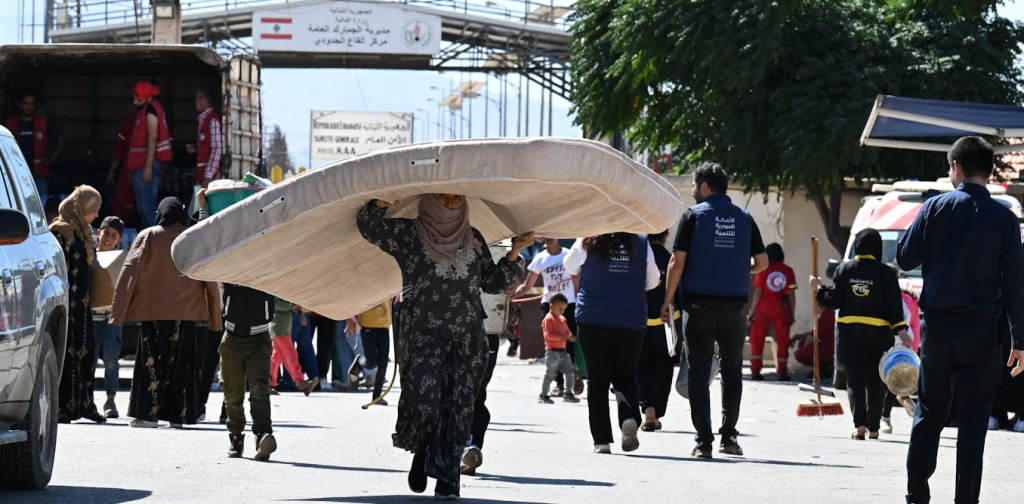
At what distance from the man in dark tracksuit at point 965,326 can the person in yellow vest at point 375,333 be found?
9.84m

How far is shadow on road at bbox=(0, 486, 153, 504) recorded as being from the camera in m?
8.20

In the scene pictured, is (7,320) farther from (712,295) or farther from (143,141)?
(143,141)

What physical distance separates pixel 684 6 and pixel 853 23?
251cm

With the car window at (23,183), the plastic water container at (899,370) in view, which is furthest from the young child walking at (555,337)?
the car window at (23,183)

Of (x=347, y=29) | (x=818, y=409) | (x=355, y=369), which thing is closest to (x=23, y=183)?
(x=818, y=409)

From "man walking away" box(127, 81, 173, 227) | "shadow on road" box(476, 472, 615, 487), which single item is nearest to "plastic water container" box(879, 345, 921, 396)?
"shadow on road" box(476, 472, 615, 487)

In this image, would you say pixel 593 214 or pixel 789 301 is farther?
pixel 789 301

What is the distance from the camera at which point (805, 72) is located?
23.4 m

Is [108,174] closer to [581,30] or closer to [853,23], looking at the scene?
[581,30]

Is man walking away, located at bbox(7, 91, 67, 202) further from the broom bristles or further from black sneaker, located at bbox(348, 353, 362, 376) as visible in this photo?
the broom bristles

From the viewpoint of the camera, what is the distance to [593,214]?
8711 mm

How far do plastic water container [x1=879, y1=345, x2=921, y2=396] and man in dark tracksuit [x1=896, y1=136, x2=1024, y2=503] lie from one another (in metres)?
5.19

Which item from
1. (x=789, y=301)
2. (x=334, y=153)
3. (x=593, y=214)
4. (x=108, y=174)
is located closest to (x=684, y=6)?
(x=789, y=301)

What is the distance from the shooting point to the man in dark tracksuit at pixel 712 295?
11.4 metres
